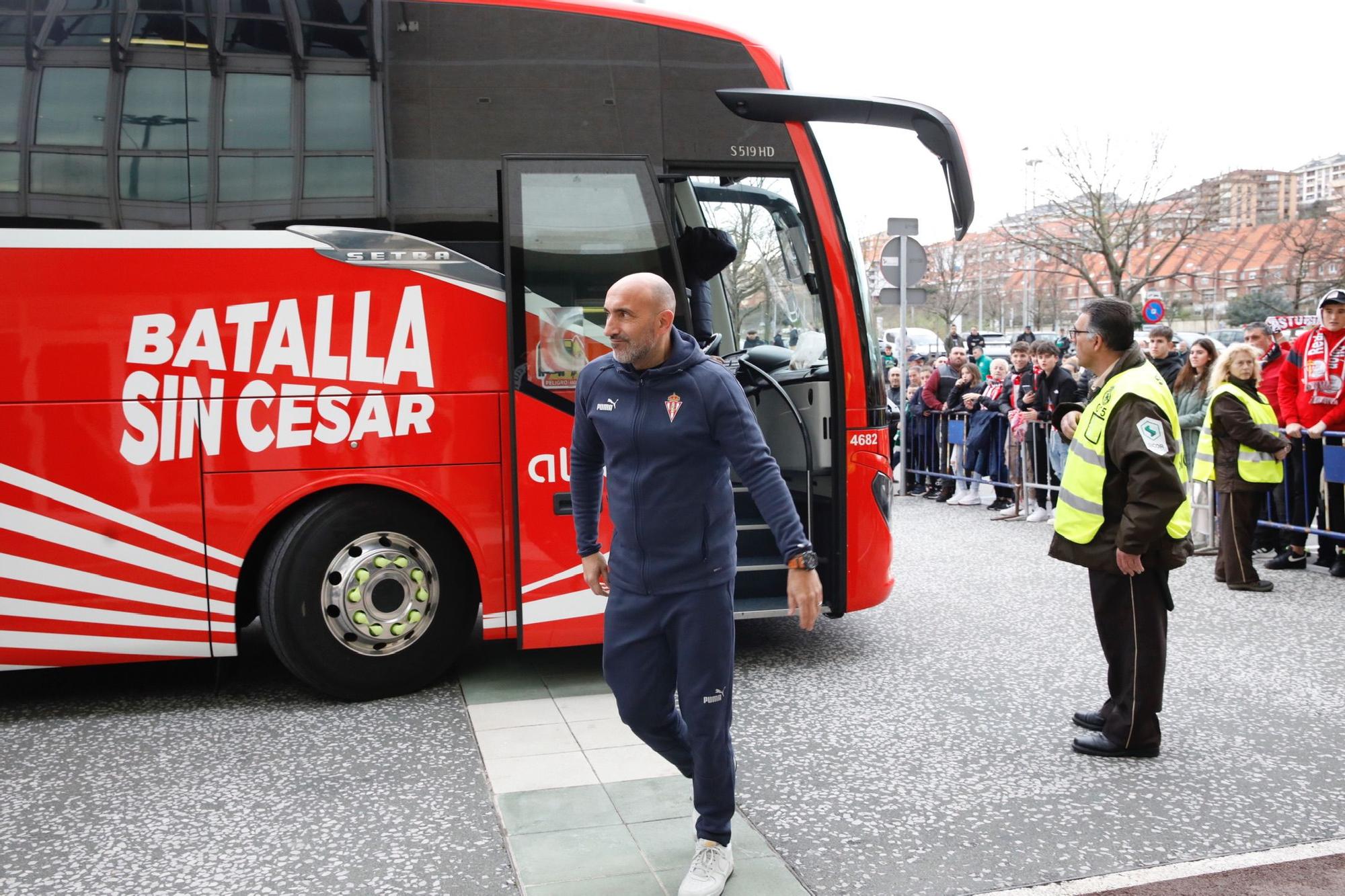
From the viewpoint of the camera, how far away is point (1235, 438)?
8.34m

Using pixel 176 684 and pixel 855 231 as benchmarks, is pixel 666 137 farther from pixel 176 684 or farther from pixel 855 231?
pixel 176 684

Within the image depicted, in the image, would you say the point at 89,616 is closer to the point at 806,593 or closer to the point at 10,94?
the point at 10,94

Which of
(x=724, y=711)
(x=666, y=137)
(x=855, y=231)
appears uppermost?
(x=666, y=137)

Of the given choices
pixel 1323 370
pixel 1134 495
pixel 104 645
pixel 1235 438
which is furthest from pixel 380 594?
pixel 1323 370

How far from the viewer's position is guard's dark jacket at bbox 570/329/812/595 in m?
3.38

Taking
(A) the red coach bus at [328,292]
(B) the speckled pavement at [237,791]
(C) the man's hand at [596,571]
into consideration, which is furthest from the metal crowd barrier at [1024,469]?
(C) the man's hand at [596,571]

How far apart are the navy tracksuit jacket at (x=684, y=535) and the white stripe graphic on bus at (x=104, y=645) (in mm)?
2728

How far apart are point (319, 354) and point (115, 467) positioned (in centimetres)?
101

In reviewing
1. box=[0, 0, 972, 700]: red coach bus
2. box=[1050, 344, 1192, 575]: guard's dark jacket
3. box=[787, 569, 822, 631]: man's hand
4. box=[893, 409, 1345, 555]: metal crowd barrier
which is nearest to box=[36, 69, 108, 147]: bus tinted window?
box=[0, 0, 972, 700]: red coach bus

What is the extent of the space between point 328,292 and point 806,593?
2909 millimetres

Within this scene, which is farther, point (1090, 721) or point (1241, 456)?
point (1241, 456)

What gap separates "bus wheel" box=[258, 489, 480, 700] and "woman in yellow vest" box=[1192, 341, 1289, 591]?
5.53m

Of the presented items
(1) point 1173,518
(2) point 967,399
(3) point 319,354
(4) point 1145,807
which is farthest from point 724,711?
(2) point 967,399

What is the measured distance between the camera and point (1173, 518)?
4.62m
